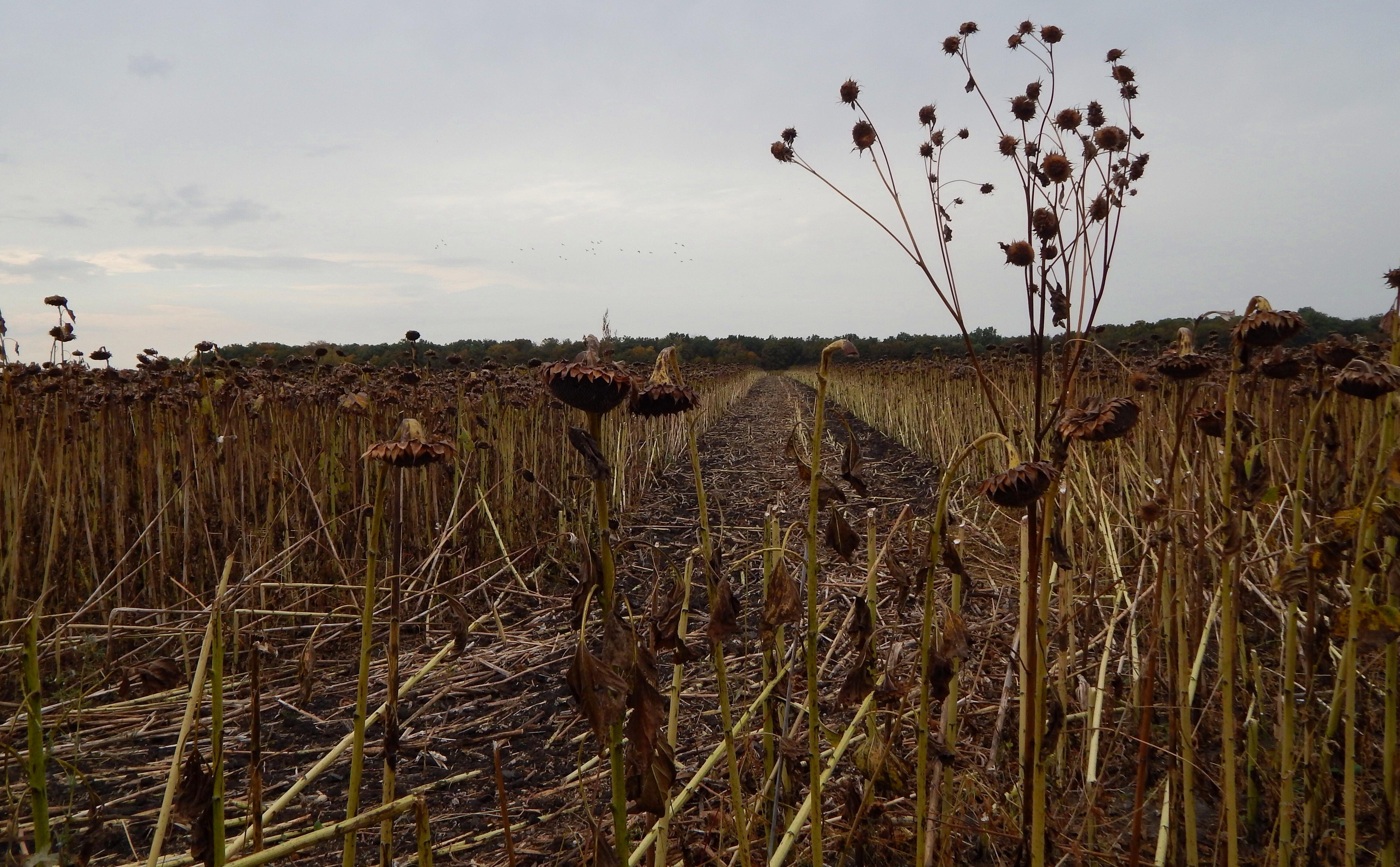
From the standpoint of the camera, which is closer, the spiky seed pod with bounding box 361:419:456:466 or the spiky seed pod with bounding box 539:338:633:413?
the spiky seed pod with bounding box 539:338:633:413

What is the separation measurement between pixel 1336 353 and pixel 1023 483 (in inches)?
45.5

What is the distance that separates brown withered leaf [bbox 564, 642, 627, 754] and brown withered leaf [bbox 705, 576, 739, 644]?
220 millimetres

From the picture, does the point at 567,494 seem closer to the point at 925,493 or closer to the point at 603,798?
the point at 925,493

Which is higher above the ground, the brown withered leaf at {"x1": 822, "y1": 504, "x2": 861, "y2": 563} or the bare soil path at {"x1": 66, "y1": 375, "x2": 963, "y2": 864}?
the brown withered leaf at {"x1": 822, "y1": 504, "x2": 861, "y2": 563}

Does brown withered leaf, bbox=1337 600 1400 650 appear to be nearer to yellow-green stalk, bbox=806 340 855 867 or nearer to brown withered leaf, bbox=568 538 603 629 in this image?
yellow-green stalk, bbox=806 340 855 867

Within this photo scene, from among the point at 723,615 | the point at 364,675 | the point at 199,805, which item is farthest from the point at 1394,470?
the point at 199,805

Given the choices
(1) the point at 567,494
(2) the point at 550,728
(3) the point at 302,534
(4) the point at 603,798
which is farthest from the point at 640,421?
(4) the point at 603,798

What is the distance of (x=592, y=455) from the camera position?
93cm

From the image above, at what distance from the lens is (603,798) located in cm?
227

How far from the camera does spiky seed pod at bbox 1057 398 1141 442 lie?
1.27 meters

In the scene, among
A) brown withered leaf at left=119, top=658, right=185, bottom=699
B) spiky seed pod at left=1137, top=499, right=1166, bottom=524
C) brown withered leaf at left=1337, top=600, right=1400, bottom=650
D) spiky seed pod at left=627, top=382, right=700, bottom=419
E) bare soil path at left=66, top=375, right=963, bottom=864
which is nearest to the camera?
spiky seed pod at left=627, top=382, right=700, bottom=419

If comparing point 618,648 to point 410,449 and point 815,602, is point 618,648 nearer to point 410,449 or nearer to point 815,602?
point 815,602

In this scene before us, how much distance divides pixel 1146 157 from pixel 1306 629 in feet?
5.18

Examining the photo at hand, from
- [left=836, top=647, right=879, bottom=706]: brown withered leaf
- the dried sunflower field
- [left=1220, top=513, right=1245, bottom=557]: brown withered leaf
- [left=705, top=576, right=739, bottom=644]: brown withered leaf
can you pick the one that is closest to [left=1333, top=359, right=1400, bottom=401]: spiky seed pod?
the dried sunflower field
